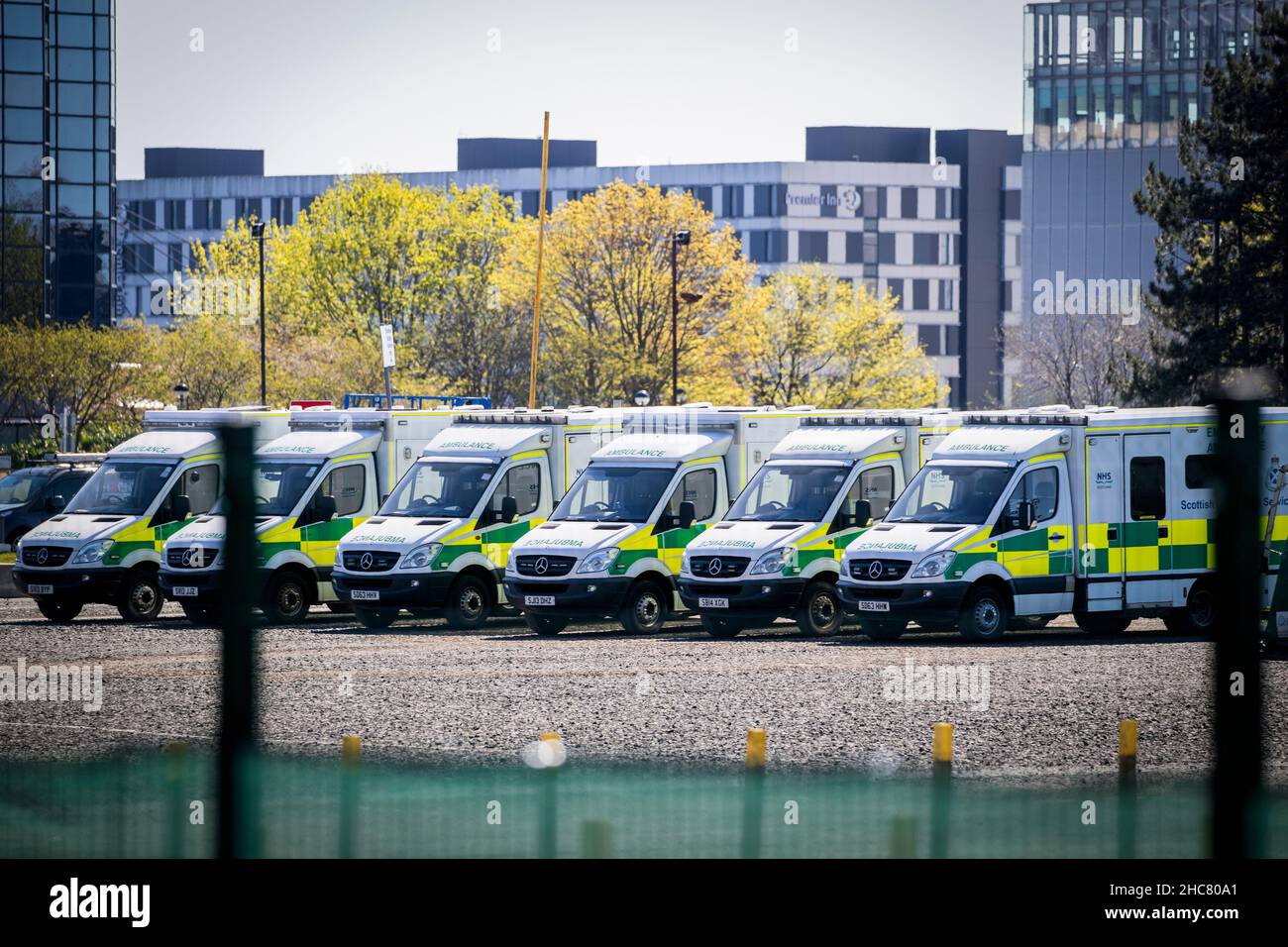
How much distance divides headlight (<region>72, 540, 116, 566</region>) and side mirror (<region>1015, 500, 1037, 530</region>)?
12162mm

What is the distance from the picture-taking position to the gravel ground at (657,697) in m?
14.8

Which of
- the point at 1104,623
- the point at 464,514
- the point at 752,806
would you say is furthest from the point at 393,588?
the point at 752,806

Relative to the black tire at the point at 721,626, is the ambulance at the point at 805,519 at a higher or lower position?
Answer: higher

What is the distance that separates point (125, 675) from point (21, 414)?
144ft

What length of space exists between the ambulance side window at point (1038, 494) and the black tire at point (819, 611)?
2.74 m

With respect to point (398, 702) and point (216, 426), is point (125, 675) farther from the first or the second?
point (216, 426)

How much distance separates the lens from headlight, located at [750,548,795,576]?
24.6 m

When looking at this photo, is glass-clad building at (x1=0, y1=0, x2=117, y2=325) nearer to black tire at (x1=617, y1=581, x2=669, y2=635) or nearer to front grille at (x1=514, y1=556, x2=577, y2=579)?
front grille at (x1=514, y1=556, x2=577, y2=579)

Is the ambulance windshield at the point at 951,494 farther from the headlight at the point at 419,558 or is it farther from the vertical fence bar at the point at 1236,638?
the vertical fence bar at the point at 1236,638

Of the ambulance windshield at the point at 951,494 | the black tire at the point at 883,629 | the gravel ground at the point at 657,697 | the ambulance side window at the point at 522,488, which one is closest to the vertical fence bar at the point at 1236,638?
the gravel ground at the point at 657,697

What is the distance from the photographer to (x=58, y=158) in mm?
77938

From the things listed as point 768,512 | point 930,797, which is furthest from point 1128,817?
point 768,512
